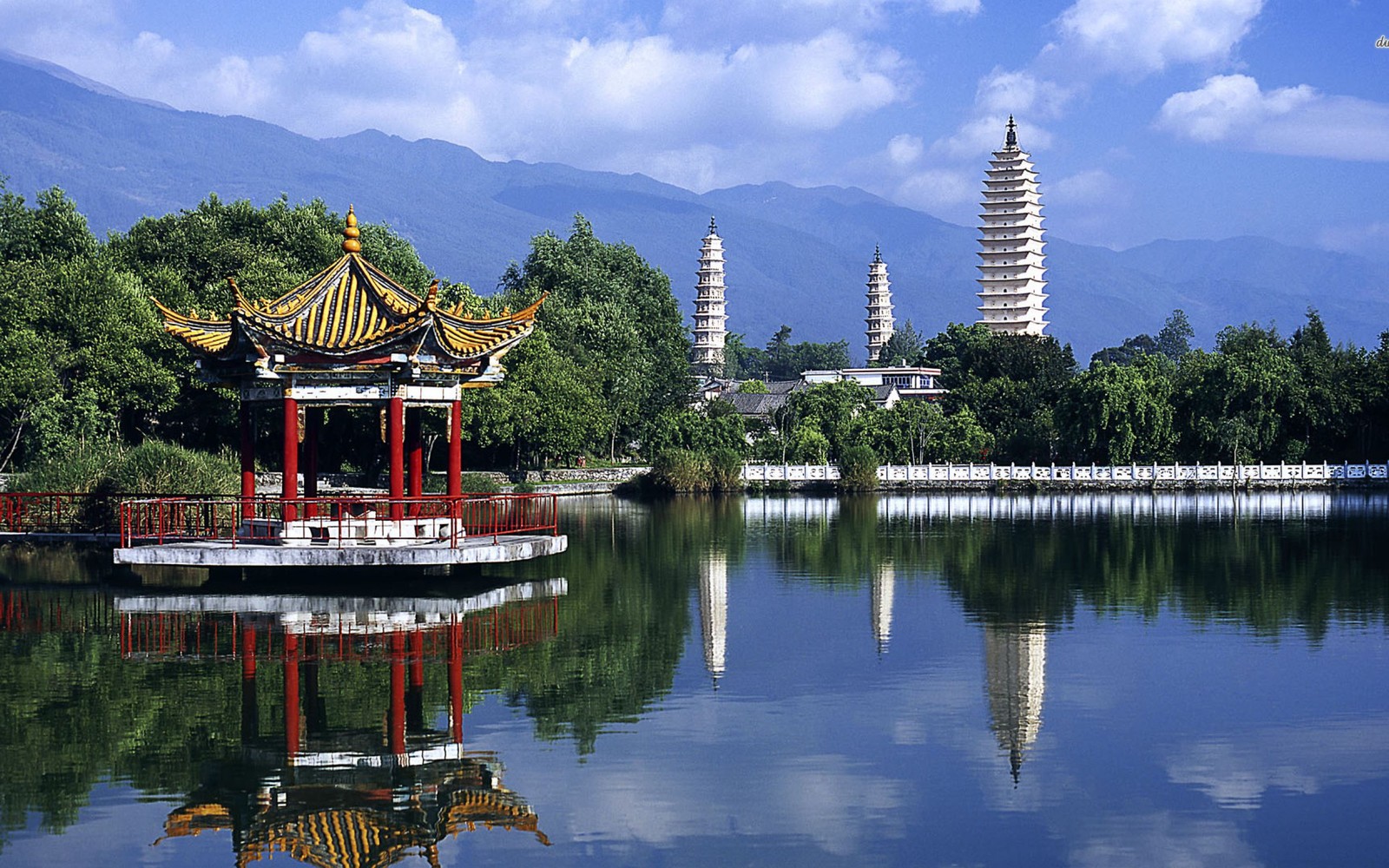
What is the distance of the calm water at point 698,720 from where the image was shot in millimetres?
11164

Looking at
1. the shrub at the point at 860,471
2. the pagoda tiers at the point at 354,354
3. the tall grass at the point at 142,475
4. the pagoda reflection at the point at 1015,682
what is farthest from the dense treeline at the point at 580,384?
the pagoda reflection at the point at 1015,682

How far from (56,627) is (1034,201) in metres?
108

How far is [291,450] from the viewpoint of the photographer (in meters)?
25.3

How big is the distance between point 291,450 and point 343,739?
474 inches

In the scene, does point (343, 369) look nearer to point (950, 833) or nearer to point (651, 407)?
point (950, 833)

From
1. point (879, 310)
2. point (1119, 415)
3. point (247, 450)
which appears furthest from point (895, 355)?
point (247, 450)

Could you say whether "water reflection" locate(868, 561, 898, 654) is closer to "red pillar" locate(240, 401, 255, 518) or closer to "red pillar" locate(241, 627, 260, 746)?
Answer: "red pillar" locate(241, 627, 260, 746)

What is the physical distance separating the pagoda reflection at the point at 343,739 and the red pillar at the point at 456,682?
22 millimetres

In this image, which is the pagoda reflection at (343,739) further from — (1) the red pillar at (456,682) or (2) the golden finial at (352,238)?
(2) the golden finial at (352,238)

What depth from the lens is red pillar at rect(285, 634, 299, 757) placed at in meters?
13.9

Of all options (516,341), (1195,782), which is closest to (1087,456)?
(516,341)

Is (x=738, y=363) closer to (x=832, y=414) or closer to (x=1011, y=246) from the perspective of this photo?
(x=1011, y=246)

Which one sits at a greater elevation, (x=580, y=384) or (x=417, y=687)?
(x=580, y=384)

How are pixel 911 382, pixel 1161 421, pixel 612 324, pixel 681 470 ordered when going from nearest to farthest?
pixel 681 470
pixel 1161 421
pixel 612 324
pixel 911 382
